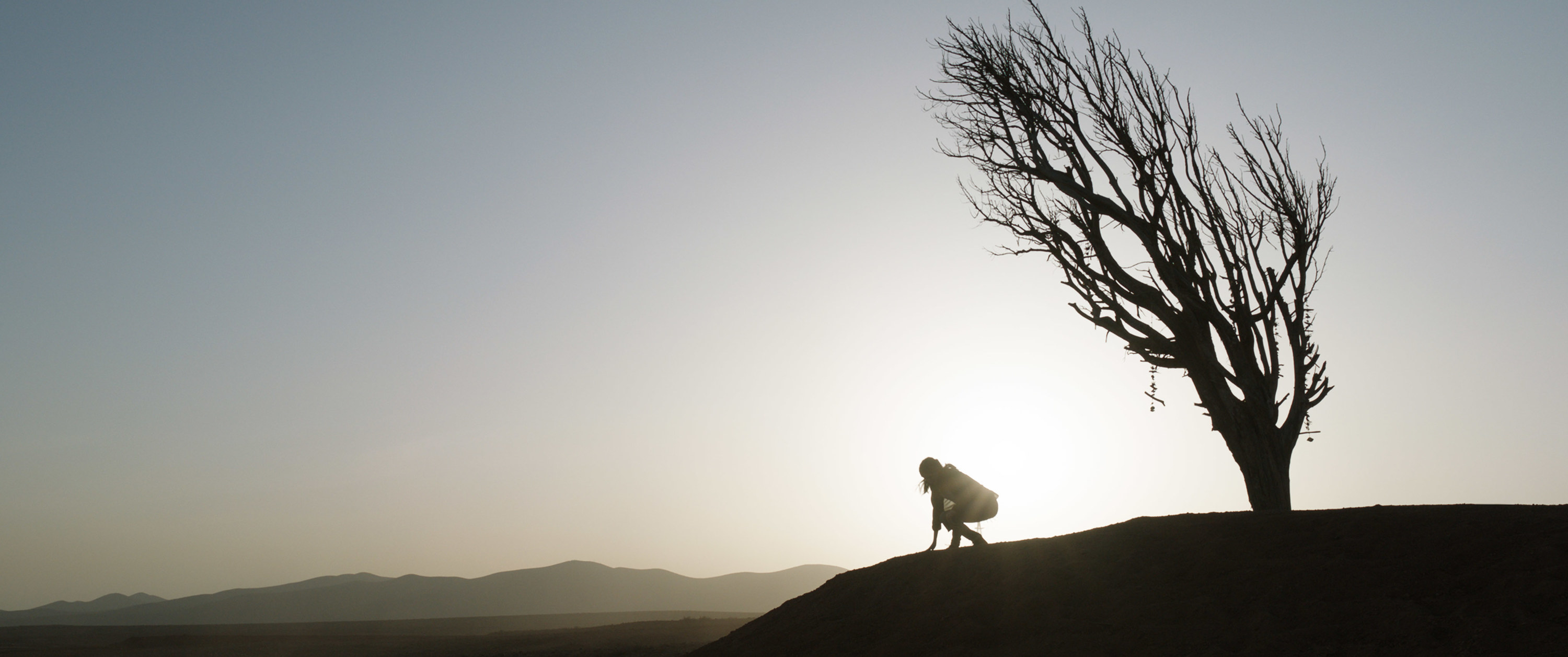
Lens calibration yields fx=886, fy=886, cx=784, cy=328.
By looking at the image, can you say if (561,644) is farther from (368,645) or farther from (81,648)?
(81,648)

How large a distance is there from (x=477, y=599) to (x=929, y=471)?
10000 cm

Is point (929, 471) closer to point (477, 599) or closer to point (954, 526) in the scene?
point (954, 526)

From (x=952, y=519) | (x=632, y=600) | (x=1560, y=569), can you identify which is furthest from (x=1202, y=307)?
(x=632, y=600)

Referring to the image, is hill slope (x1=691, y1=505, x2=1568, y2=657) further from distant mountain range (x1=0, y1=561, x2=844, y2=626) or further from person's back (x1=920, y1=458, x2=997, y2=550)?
distant mountain range (x1=0, y1=561, x2=844, y2=626)

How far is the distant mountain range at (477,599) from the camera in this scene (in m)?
92.6

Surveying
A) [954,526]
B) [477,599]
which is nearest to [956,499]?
[954,526]

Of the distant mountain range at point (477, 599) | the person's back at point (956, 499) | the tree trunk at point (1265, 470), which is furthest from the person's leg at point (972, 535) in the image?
the distant mountain range at point (477, 599)

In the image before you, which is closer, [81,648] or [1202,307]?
[1202,307]

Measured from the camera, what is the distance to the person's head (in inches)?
472

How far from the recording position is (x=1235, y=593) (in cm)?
817

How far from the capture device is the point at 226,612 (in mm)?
94938

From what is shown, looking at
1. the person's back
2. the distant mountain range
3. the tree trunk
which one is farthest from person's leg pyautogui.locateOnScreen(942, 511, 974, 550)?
the distant mountain range

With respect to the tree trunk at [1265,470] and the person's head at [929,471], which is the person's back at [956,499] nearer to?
the person's head at [929,471]

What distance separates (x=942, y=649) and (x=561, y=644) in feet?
66.6
